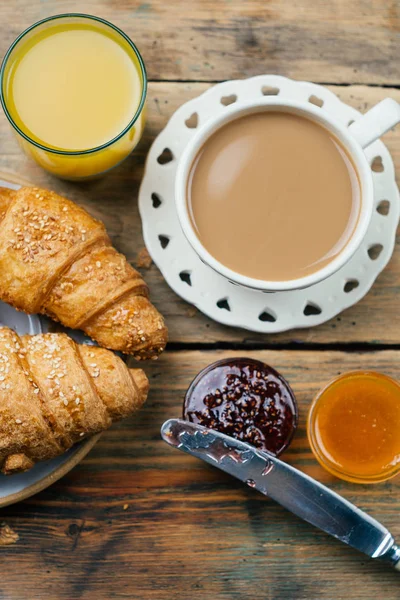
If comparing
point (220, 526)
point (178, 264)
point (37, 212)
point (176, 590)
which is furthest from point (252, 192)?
point (176, 590)

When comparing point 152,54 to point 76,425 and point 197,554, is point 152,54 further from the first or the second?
point 197,554

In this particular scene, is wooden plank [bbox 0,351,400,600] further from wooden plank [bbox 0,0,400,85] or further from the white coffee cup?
wooden plank [bbox 0,0,400,85]

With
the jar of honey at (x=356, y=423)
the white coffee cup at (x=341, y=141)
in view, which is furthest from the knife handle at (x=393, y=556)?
the white coffee cup at (x=341, y=141)

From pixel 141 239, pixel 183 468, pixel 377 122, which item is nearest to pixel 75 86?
pixel 141 239

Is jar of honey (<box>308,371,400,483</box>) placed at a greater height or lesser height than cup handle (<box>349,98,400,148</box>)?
lesser

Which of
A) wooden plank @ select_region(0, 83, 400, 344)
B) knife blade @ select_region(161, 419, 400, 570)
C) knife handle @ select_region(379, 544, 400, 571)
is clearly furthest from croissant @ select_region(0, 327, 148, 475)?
knife handle @ select_region(379, 544, 400, 571)

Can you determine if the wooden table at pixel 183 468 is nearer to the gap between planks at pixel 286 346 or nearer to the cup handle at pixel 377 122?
the gap between planks at pixel 286 346
